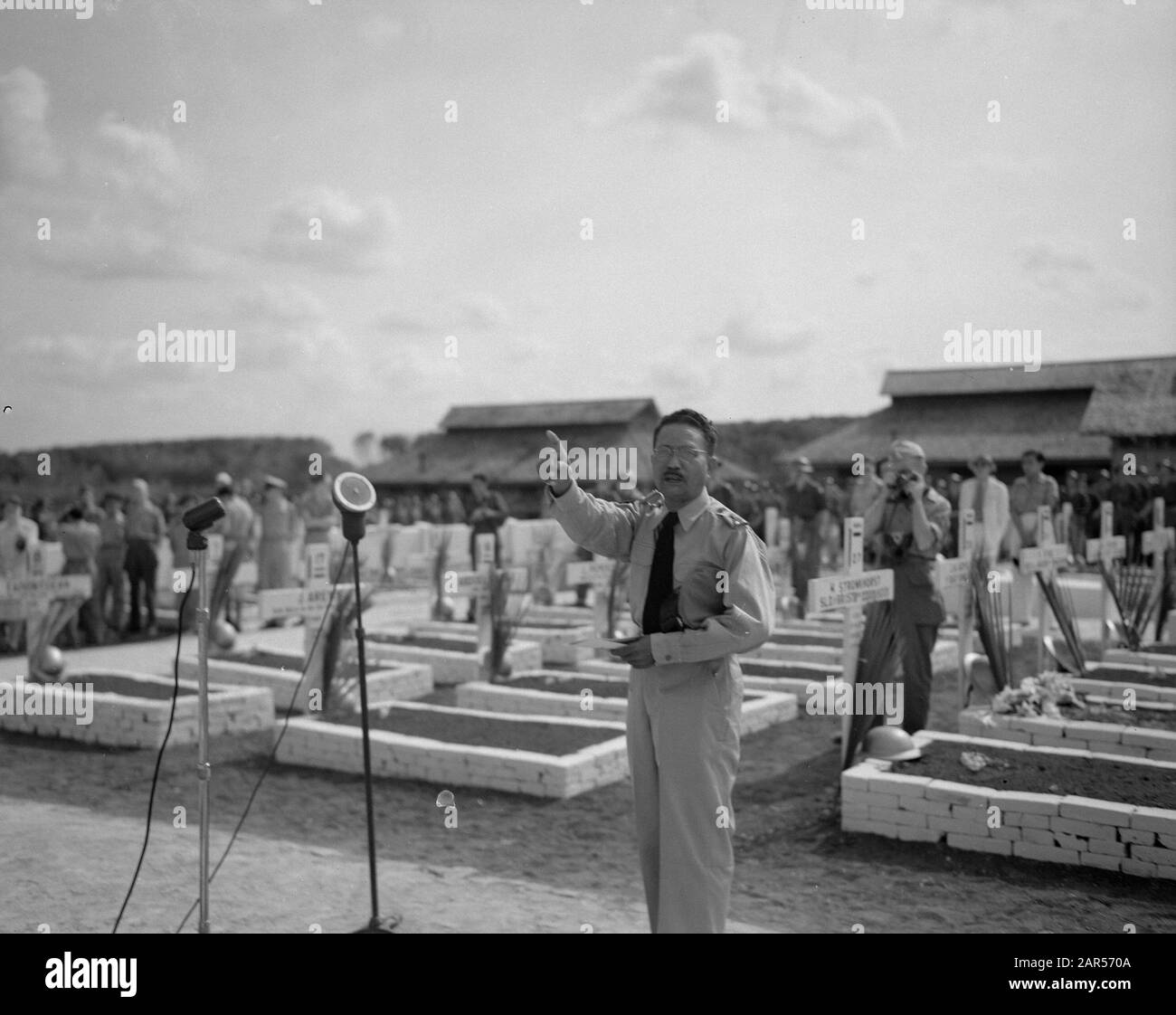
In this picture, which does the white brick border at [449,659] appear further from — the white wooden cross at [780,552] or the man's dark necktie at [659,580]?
the man's dark necktie at [659,580]

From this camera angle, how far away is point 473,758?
6938 mm

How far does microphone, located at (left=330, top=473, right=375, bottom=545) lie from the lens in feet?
14.9

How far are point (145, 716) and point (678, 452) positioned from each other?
18.5 ft

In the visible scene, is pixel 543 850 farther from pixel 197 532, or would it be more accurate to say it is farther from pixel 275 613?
pixel 275 613

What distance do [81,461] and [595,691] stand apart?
1974 inches

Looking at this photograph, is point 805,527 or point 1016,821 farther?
point 805,527

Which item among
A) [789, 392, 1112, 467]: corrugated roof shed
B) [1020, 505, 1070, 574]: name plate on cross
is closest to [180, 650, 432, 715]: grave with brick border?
[1020, 505, 1070, 574]: name plate on cross

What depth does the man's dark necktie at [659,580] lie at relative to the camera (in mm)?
3871

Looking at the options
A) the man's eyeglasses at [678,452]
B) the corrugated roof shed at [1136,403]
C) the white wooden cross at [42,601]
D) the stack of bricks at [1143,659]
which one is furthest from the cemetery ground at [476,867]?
the corrugated roof shed at [1136,403]

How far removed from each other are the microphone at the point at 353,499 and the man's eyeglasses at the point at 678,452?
4.17 ft

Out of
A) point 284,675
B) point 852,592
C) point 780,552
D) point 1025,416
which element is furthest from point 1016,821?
point 1025,416

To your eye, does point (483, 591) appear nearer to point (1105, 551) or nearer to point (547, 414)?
point (1105, 551)

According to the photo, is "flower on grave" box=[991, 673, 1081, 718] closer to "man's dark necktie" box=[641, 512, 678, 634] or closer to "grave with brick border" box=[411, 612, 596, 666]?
"man's dark necktie" box=[641, 512, 678, 634]
